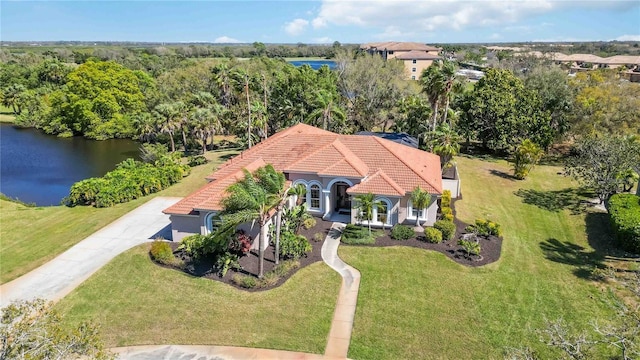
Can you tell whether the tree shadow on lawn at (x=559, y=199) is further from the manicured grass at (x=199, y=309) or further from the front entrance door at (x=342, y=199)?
the manicured grass at (x=199, y=309)

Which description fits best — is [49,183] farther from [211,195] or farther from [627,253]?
[627,253]

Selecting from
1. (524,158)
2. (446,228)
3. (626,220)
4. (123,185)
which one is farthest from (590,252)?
(123,185)

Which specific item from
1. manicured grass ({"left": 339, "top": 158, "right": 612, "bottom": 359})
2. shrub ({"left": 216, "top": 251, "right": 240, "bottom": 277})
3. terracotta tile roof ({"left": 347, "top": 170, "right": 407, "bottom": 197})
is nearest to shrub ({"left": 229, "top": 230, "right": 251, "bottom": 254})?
shrub ({"left": 216, "top": 251, "right": 240, "bottom": 277})

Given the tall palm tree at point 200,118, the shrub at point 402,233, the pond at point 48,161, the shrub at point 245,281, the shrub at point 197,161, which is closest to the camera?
the shrub at point 245,281

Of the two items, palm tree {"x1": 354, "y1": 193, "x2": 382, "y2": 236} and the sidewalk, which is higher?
palm tree {"x1": 354, "y1": 193, "x2": 382, "y2": 236}

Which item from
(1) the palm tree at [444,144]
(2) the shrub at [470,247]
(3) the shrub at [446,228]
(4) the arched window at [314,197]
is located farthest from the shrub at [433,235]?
(1) the palm tree at [444,144]

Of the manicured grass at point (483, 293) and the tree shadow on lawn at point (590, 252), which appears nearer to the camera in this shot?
the manicured grass at point (483, 293)

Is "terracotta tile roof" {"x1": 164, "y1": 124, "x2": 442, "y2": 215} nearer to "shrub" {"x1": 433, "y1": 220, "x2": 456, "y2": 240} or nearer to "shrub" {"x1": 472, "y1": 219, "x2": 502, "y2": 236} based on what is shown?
"shrub" {"x1": 433, "y1": 220, "x2": 456, "y2": 240}
